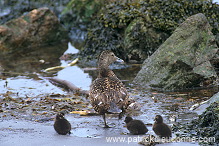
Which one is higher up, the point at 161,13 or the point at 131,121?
the point at 161,13

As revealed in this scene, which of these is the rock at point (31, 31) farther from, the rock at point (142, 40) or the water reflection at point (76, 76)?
the rock at point (142, 40)

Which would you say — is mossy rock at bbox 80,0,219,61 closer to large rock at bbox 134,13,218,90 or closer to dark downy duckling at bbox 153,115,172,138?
large rock at bbox 134,13,218,90

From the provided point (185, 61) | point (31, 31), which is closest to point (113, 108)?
point (185, 61)

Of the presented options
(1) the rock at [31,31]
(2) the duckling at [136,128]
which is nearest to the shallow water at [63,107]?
(2) the duckling at [136,128]

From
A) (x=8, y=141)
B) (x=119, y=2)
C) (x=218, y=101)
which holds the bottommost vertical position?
(x=8, y=141)

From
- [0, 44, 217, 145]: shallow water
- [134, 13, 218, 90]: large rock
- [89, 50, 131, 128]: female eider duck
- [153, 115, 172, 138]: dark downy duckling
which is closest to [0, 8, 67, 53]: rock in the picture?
[0, 44, 217, 145]: shallow water

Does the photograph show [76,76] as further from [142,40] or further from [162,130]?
[162,130]

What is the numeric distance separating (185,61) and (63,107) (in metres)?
2.90

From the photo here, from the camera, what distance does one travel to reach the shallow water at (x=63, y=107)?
6.68 meters

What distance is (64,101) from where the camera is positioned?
29.8 ft

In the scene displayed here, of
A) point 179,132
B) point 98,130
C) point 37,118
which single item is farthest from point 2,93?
point 179,132

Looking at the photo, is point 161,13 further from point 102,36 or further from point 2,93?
point 2,93

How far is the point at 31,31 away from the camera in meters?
14.9

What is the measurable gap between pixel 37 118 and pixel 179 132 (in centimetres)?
257
